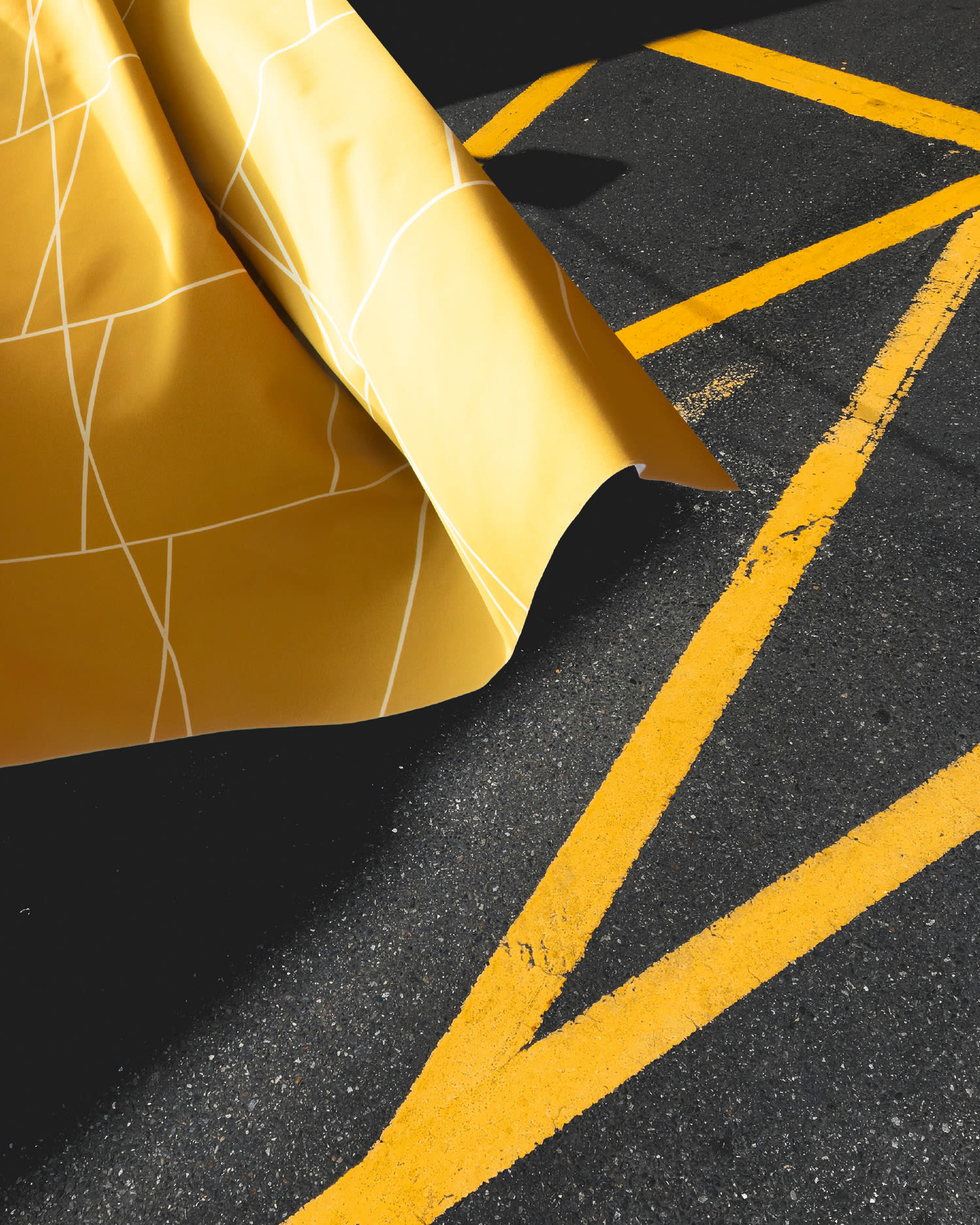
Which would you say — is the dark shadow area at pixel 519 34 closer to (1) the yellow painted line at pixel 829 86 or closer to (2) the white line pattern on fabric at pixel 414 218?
(1) the yellow painted line at pixel 829 86

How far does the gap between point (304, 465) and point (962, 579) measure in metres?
1.68

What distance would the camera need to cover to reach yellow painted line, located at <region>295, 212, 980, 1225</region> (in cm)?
159

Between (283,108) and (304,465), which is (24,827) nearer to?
(304,465)

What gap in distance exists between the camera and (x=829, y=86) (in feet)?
12.8

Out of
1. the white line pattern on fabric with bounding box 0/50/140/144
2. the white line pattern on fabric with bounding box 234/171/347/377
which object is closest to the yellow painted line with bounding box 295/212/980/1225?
the white line pattern on fabric with bounding box 234/171/347/377

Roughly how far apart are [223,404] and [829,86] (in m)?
3.42

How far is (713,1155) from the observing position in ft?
5.07

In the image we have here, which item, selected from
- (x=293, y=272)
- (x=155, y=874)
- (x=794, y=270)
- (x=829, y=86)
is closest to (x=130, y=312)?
(x=293, y=272)

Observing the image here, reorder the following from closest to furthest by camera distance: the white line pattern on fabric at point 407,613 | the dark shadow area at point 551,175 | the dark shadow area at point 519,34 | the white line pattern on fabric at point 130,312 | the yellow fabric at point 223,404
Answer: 1. the yellow fabric at point 223,404
2. the white line pattern on fabric at point 130,312
3. the white line pattern on fabric at point 407,613
4. the dark shadow area at point 551,175
5. the dark shadow area at point 519,34

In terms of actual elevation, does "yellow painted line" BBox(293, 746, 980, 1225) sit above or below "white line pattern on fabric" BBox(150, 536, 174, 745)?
below

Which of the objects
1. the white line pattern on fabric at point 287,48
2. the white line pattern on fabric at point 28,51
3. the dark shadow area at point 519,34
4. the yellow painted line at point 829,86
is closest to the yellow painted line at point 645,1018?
the white line pattern on fabric at point 287,48

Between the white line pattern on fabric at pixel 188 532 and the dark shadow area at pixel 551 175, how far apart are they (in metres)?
2.08

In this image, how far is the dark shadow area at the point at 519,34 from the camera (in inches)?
172

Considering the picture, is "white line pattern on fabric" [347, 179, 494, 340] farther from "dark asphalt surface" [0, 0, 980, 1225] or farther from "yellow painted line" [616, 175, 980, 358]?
"yellow painted line" [616, 175, 980, 358]
